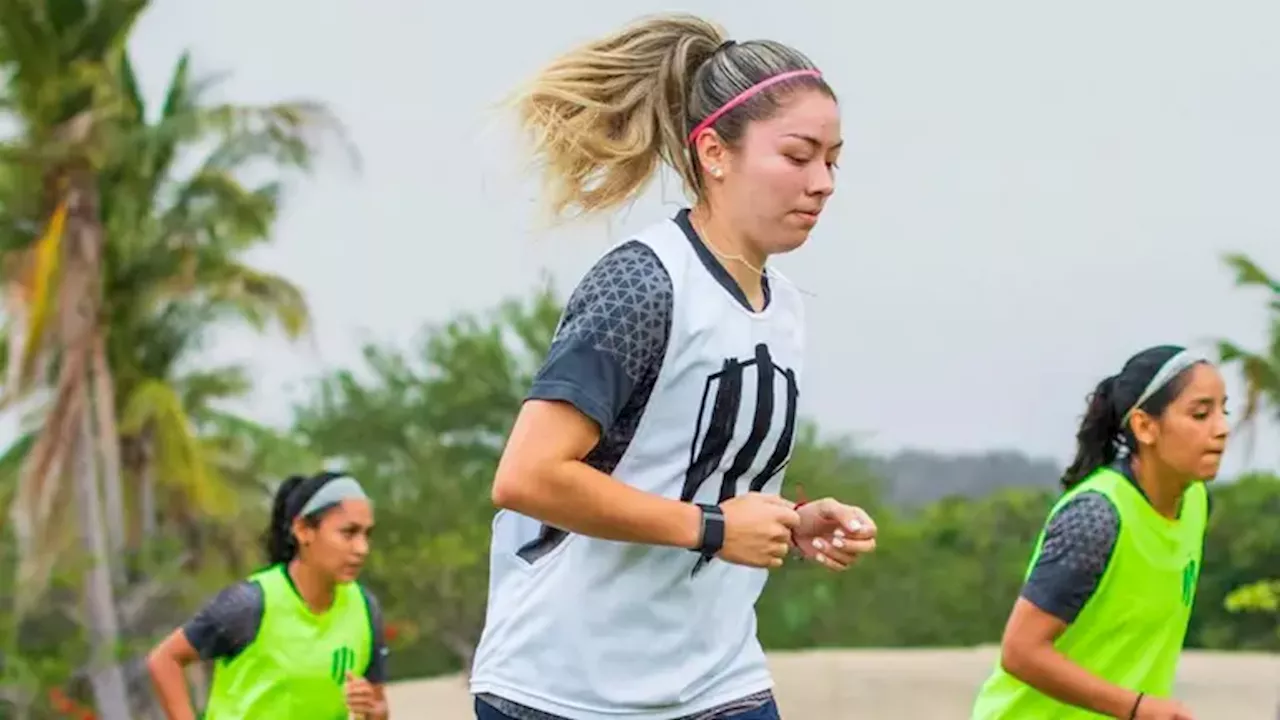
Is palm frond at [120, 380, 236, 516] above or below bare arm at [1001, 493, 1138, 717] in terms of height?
below

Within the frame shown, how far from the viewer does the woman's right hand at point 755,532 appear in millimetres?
2955

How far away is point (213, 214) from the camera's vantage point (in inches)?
1072

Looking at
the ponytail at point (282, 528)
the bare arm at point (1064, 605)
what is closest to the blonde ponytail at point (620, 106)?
the bare arm at point (1064, 605)

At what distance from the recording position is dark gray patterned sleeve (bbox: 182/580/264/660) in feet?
22.0

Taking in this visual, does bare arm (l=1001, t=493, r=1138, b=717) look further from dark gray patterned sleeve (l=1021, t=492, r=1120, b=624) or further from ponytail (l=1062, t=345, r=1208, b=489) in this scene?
ponytail (l=1062, t=345, r=1208, b=489)

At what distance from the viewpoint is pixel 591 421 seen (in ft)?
9.61

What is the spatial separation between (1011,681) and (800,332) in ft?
5.67

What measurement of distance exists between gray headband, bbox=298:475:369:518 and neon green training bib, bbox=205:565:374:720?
0.26 metres

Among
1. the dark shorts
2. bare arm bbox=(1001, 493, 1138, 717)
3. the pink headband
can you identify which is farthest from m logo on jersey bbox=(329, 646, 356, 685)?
the pink headband

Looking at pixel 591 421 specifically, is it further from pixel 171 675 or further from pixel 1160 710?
pixel 171 675

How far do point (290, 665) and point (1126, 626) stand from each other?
2738mm

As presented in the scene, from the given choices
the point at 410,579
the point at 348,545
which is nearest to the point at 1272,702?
the point at 410,579

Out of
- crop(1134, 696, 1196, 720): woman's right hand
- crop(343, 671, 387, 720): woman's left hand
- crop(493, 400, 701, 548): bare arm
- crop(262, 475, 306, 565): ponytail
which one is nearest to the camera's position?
crop(493, 400, 701, 548): bare arm

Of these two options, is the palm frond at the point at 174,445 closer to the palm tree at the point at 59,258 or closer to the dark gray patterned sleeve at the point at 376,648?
the palm tree at the point at 59,258
